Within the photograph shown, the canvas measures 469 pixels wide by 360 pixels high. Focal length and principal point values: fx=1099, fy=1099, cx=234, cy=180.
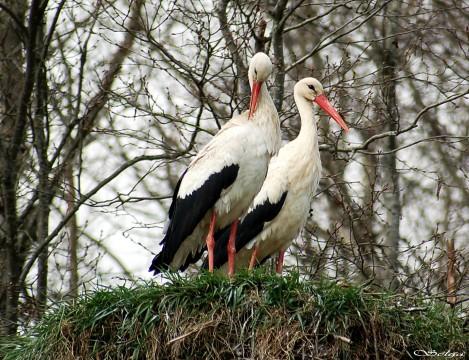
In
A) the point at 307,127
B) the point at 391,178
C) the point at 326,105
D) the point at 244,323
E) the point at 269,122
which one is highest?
the point at 391,178

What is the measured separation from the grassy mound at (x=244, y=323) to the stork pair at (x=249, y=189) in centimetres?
85

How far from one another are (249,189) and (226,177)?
8.8 inches

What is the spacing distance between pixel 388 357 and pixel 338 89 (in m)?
3.70

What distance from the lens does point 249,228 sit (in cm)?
958

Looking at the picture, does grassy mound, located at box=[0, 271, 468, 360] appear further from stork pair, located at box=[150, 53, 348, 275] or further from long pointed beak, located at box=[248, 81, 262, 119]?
long pointed beak, located at box=[248, 81, 262, 119]

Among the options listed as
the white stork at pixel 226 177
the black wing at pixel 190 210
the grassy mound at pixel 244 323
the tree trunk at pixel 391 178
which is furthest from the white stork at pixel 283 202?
the grassy mound at pixel 244 323

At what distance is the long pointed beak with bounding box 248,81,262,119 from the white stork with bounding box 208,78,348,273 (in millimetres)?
814

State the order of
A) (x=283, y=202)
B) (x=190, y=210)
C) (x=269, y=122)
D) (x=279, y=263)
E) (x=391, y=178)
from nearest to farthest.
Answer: (x=190, y=210), (x=269, y=122), (x=283, y=202), (x=279, y=263), (x=391, y=178)

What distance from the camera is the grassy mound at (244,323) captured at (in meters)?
7.14

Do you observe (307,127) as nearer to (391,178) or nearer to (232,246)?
(232,246)

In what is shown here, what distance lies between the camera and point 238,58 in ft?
33.7

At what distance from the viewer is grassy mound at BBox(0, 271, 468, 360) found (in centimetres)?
714

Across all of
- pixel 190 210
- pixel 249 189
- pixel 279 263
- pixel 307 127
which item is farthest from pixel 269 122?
pixel 279 263

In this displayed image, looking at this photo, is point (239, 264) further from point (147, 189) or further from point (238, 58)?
point (147, 189)
